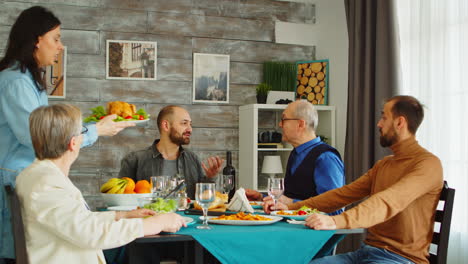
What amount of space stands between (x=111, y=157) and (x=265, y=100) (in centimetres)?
158

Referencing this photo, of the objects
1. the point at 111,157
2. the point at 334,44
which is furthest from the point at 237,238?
the point at 334,44

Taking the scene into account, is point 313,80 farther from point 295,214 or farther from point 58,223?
point 58,223

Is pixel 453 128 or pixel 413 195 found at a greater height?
pixel 453 128

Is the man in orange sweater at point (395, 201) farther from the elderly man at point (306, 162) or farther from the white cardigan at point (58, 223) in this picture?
the white cardigan at point (58, 223)

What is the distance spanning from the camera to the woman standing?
2213mm

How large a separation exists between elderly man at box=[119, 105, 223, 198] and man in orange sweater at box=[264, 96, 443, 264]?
122 centimetres

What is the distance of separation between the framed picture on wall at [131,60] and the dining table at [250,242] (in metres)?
2.96

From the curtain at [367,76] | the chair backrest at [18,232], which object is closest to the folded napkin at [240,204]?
the chair backrest at [18,232]

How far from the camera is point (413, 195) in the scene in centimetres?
235

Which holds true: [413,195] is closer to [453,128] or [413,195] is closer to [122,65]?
[453,128]

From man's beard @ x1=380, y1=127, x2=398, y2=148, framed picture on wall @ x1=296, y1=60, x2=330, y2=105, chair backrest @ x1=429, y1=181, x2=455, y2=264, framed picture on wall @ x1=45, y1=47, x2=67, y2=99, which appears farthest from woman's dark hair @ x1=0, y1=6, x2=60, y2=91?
framed picture on wall @ x1=296, y1=60, x2=330, y2=105

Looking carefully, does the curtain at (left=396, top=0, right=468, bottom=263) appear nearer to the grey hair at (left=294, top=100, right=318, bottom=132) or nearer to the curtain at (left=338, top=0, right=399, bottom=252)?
the curtain at (left=338, top=0, right=399, bottom=252)

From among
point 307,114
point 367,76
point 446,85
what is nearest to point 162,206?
point 307,114

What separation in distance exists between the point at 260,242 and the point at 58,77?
132 inches
